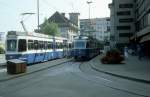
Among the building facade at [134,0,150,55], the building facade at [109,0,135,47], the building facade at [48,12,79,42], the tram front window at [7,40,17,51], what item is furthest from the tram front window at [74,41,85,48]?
the building facade at [109,0,135,47]

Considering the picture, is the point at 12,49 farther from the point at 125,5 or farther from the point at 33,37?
the point at 125,5

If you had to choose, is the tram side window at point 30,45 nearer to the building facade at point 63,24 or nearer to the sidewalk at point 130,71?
the sidewalk at point 130,71

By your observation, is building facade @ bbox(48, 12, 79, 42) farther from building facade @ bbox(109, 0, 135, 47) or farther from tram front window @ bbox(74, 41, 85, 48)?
Answer: tram front window @ bbox(74, 41, 85, 48)

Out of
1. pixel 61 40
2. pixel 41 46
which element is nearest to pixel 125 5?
pixel 61 40

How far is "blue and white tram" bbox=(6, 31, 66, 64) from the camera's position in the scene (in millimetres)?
31072

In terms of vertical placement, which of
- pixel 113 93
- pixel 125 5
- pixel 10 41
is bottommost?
pixel 113 93

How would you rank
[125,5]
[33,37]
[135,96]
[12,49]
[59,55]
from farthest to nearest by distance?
1. [125,5]
2. [59,55]
3. [33,37]
4. [12,49]
5. [135,96]

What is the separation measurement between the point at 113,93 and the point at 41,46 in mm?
24045

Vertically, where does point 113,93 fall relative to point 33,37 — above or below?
below

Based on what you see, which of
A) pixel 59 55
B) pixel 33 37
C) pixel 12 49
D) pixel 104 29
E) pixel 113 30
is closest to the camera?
pixel 12 49

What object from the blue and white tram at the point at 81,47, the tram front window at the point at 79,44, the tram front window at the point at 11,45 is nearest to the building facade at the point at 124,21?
the blue and white tram at the point at 81,47

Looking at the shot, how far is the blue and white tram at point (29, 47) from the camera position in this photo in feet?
102

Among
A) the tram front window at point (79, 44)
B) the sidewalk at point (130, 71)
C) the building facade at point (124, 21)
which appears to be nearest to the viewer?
the sidewalk at point (130, 71)

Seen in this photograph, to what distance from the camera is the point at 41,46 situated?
3778 cm
